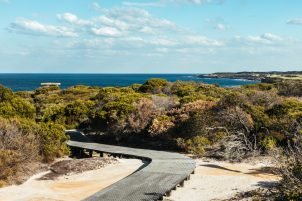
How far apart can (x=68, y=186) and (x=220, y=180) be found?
6.95 metres

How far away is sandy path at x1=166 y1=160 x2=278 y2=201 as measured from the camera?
1778 centimetres

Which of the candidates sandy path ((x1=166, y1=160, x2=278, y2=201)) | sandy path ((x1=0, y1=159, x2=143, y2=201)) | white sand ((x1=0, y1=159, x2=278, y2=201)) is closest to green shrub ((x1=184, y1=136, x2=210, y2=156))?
sandy path ((x1=166, y1=160, x2=278, y2=201))

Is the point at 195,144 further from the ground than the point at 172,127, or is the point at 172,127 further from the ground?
the point at 172,127

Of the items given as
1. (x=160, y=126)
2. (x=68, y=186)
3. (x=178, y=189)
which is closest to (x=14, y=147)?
(x=68, y=186)

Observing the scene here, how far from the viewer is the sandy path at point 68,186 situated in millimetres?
17766

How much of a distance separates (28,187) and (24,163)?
96.6 inches

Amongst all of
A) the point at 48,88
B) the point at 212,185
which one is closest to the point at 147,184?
the point at 212,185

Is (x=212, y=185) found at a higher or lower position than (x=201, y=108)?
lower

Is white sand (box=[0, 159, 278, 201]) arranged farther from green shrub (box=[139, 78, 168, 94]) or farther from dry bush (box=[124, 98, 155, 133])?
green shrub (box=[139, 78, 168, 94])

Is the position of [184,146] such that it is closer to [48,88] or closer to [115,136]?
[115,136]

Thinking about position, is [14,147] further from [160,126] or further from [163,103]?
[163,103]

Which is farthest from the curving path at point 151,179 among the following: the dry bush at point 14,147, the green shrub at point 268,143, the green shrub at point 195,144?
the dry bush at point 14,147

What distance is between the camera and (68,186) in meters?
19.6

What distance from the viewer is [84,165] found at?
77.4 ft
